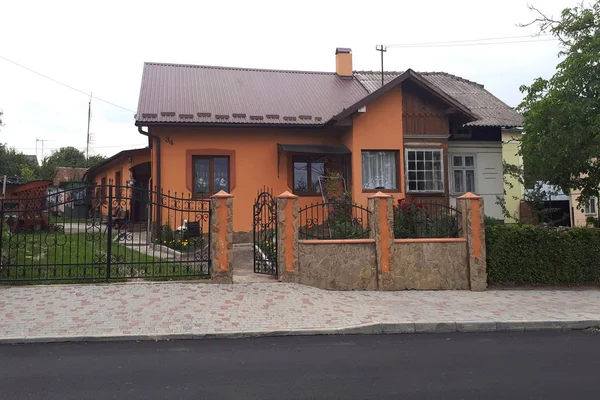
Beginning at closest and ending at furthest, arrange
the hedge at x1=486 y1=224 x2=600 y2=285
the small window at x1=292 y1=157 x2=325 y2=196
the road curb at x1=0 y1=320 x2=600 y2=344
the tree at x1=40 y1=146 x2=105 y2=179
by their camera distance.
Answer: the road curb at x1=0 y1=320 x2=600 y2=344, the hedge at x1=486 y1=224 x2=600 y2=285, the small window at x1=292 y1=157 x2=325 y2=196, the tree at x1=40 y1=146 x2=105 y2=179

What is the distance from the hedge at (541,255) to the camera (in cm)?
1045

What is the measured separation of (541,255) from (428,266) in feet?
9.14

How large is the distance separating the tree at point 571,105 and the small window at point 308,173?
21.3 feet

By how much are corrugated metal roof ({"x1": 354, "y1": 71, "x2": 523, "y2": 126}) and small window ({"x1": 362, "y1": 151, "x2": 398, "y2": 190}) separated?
138 inches

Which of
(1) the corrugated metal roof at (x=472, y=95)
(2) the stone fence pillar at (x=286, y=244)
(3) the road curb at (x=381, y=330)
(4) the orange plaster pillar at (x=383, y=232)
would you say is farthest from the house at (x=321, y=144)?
(3) the road curb at (x=381, y=330)

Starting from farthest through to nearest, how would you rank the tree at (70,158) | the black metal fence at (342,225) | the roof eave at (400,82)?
1. the tree at (70,158)
2. the roof eave at (400,82)
3. the black metal fence at (342,225)

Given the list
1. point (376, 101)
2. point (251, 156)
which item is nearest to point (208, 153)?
point (251, 156)

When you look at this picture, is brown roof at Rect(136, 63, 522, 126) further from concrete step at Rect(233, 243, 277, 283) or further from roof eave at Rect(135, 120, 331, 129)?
concrete step at Rect(233, 243, 277, 283)

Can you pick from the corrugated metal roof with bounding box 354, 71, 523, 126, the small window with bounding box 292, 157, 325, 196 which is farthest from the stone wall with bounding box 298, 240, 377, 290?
the corrugated metal roof with bounding box 354, 71, 523, 126

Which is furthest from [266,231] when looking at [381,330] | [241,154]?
[241,154]

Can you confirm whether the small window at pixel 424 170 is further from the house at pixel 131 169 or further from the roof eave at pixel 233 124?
the house at pixel 131 169

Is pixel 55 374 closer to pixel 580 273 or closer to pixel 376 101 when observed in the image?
pixel 580 273

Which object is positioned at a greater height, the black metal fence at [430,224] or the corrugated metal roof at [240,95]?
the corrugated metal roof at [240,95]

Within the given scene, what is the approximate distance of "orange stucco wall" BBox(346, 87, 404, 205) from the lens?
1447 cm
